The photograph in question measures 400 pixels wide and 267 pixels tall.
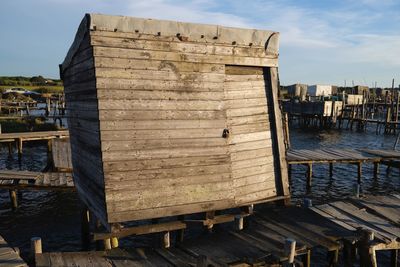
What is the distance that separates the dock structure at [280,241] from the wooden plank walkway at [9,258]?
0.40 meters

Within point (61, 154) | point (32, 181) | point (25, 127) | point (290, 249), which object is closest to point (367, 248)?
point (290, 249)

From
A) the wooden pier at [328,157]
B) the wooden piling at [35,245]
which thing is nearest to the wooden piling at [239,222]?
the wooden piling at [35,245]

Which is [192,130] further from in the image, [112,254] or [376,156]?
[376,156]

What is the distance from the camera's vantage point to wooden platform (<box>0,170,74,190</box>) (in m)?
15.2

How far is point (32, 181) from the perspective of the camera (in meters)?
15.8

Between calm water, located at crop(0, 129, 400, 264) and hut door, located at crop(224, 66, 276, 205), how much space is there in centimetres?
575

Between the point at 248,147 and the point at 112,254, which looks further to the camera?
the point at 248,147

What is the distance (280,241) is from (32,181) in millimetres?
11392

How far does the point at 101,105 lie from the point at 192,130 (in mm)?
2321

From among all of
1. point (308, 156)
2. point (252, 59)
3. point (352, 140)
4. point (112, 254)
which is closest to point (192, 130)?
point (252, 59)

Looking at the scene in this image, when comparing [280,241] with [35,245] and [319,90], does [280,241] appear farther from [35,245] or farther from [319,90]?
[319,90]

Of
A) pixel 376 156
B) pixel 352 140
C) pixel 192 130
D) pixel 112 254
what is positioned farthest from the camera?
pixel 352 140

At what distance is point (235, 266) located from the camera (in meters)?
7.83

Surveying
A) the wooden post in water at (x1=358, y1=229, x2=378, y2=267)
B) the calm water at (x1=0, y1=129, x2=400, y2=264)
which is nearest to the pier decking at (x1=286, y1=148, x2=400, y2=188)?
the calm water at (x1=0, y1=129, x2=400, y2=264)
